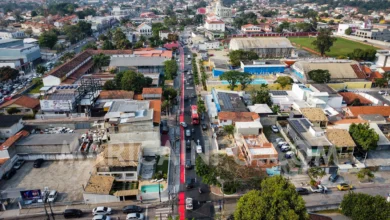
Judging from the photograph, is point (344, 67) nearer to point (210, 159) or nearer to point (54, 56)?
point (210, 159)

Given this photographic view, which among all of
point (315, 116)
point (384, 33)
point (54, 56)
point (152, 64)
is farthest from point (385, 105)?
point (54, 56)

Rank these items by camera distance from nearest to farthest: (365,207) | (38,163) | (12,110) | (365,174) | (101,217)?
(365,207)
(101,217)
(365,174)
(38,163)
(12,110)

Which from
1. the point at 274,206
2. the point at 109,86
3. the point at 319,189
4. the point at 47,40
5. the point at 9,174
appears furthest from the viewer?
the point at 47,40

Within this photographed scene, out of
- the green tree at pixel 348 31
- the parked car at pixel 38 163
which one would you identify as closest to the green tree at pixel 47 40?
the parked car at pixel 38 163

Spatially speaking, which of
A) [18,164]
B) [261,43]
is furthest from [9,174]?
[261,43]

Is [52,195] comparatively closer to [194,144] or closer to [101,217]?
[101,217]

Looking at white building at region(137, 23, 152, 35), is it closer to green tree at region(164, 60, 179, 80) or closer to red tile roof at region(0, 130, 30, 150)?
green tree at region(164, 60, 179, 80)

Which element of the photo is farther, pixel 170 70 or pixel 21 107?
pixel 170 70

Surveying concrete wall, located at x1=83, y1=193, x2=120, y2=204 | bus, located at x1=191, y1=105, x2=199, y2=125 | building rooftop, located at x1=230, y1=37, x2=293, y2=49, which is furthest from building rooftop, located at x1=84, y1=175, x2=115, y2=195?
building rooftop, located at x1=230, y1=37, x2=293, y2=49
